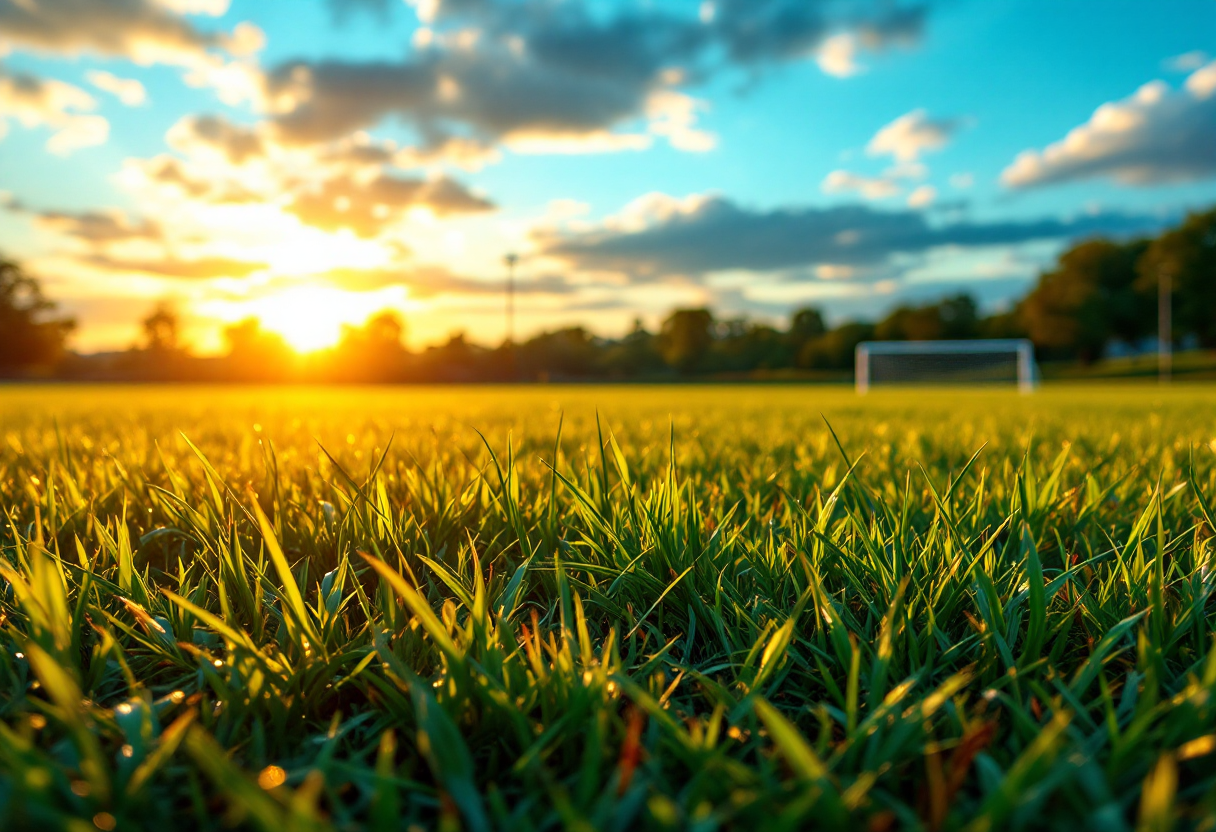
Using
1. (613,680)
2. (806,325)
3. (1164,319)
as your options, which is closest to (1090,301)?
(1164,319)

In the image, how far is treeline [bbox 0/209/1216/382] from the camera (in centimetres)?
5303

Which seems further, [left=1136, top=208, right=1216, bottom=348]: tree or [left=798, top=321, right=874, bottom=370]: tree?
[left=798, top=321, right=874, bottom=370]: tree

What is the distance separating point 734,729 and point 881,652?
19 centimetres

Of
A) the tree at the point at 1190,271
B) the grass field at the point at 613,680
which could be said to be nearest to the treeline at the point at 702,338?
the tree at the point at 1190,271

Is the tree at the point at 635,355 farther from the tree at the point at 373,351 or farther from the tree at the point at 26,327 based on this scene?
the tree at the point at 26,327

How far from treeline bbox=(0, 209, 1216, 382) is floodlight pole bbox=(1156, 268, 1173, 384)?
42 centimetres

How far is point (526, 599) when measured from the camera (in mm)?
1270

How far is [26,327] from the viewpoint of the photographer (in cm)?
6256

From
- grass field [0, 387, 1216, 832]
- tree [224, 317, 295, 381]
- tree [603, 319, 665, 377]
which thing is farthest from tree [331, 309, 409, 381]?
grass field [0, 387, 1216, 832]

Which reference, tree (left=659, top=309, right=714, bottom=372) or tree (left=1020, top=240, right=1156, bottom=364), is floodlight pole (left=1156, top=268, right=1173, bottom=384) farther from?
tree (left=659, top=309, right=714, bottom=372)

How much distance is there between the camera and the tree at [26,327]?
203ft

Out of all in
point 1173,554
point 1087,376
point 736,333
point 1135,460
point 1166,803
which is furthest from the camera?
point 736,333

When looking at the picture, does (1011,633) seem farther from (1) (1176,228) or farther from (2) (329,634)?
(1) (1176,228)

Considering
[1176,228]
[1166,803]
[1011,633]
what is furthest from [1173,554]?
[1176,228]
